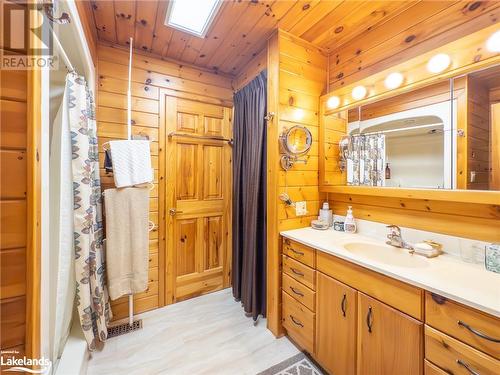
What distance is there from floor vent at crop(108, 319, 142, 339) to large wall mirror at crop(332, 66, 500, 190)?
220 cm

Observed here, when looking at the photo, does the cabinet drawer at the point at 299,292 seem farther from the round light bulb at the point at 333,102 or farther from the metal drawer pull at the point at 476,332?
the round light bulb at the point at 333,102

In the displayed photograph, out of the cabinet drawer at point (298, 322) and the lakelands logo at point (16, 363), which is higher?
the lakelands logo at point (16, 363)

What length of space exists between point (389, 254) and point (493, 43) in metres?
1.21

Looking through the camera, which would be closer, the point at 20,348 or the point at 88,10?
the point at 20,348

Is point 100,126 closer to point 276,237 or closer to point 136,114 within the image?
point 136,114

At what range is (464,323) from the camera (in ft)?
2.64

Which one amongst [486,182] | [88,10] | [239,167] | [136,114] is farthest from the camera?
[239,167]

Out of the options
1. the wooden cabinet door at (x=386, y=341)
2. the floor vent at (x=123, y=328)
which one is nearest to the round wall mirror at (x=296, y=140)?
the wooden cabinet door at (x=386, y=341)

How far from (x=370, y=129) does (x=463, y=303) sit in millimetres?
1232

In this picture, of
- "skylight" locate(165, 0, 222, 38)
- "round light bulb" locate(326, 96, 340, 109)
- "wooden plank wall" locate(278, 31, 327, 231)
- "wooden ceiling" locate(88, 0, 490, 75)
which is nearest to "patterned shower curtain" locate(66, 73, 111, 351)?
"wooden ceiling" locate(88, 0, 490, 75)

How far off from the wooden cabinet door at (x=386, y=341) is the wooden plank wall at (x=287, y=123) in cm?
71

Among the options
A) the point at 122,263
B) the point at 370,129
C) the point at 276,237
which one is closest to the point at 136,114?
the point at 122,263

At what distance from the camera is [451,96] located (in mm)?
1230

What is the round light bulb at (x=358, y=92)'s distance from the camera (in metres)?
1.59
